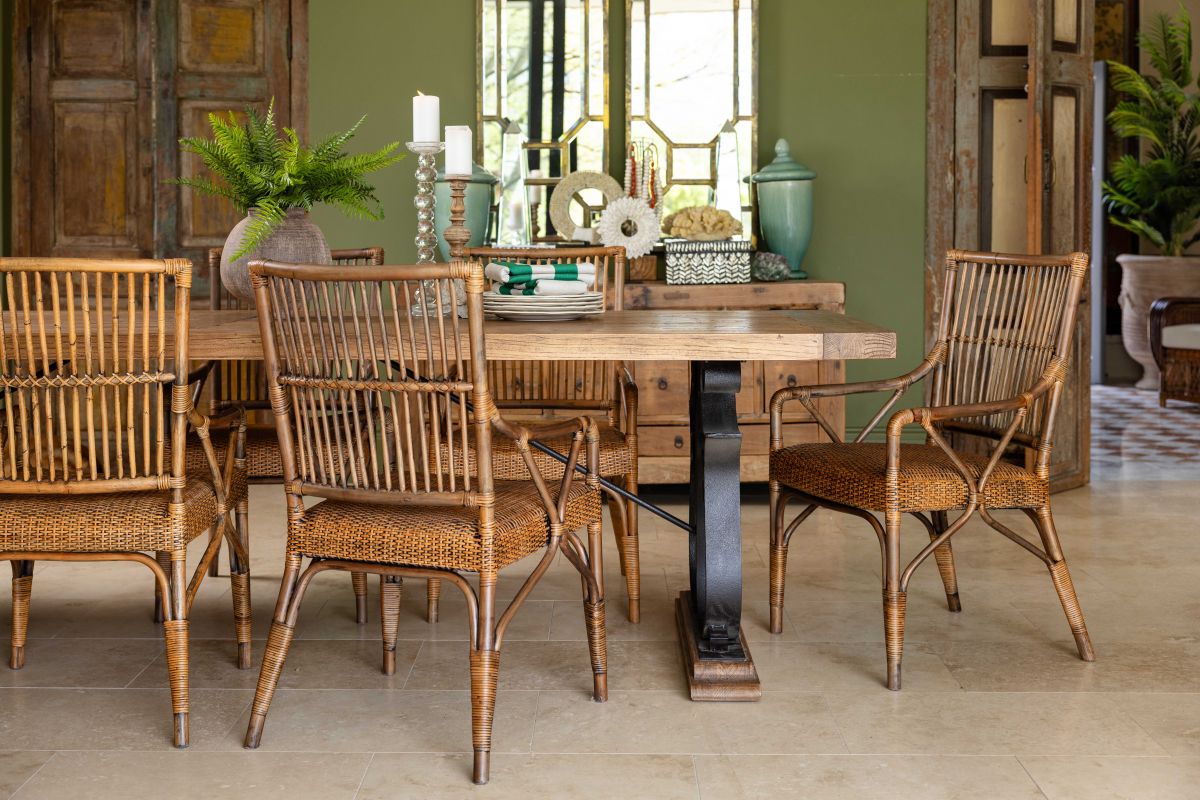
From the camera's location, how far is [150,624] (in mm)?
3244

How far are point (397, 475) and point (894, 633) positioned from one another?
111cm

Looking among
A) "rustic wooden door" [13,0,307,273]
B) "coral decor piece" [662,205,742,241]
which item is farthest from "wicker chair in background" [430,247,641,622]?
"rustic wooden door" [13,0,307,273]

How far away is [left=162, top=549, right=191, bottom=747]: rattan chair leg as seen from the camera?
2.40m

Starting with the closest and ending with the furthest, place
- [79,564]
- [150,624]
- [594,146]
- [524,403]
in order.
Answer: [150,624] < [524,403] < [79,564] < [594,146]

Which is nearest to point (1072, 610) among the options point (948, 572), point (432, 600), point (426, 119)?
point (948, 572)

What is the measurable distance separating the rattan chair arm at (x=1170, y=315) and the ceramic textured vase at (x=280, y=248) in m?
6.12

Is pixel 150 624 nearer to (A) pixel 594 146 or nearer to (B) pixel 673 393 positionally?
(B) pixel 673 393

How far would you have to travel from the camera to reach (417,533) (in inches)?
89.4

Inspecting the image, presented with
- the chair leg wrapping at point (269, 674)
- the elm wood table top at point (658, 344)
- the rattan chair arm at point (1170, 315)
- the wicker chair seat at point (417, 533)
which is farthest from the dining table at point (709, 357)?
the rattan chair arm at point (1170, 315)

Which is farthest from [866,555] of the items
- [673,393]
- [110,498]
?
[110,498]

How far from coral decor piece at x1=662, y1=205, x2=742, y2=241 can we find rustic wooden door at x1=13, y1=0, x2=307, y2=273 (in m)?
1.68

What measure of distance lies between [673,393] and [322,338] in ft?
8.54

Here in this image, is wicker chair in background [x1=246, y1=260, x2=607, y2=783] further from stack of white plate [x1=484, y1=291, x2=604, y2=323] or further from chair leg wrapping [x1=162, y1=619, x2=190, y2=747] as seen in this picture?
stack of white plate [x1=484, y1=291, x2=604, y2=323]

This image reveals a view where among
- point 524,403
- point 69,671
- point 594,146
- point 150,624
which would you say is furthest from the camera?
point 594,146
